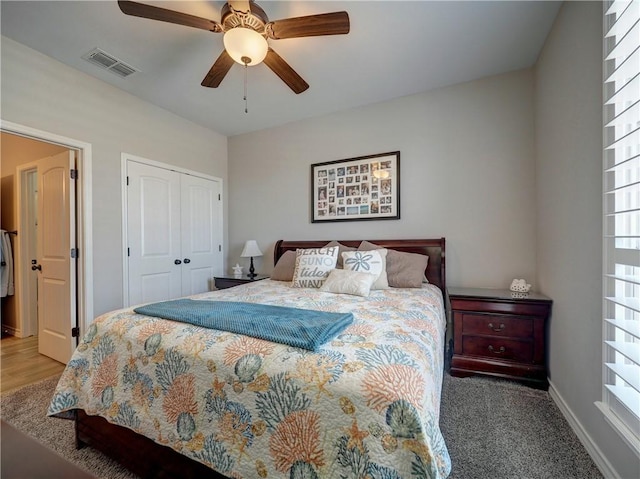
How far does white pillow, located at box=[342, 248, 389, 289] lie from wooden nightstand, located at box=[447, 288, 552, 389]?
60 cm

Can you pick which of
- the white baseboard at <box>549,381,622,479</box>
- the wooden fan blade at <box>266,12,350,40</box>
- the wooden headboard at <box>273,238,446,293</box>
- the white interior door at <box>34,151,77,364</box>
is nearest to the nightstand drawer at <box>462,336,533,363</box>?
the white baseboard at <box>549,381,622,479</box>

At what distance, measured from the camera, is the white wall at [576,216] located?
1465 millimetres

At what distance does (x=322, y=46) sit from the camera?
2.30 meters

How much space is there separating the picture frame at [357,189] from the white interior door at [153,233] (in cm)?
175

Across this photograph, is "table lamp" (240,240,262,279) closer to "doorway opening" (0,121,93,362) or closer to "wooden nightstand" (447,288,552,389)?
"doorway opening" (0,121,93,362)

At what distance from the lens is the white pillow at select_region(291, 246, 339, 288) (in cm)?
265

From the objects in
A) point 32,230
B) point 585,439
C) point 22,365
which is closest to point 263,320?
point 585,439

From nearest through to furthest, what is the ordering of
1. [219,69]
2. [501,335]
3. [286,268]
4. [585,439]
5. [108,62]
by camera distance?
1. [585,439]
2. [219,69]
3. [501,335]
4. [108,62]
5. [286,268]

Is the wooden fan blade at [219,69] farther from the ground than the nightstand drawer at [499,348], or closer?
farther from the ground

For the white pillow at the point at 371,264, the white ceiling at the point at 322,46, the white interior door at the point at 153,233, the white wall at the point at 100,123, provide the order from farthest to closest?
1. the white interior door at the point at 153,233
2. the white pillow at the point at 371,264
3. the white wall at the point at 100,123
4. the white ceiling at the point at 322,46

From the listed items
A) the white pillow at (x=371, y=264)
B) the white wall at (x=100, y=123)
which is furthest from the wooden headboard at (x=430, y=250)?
the white wall at (x=100, y=123)

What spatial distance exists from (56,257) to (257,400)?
305cm

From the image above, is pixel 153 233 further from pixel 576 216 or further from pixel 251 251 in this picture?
pixel 576 216

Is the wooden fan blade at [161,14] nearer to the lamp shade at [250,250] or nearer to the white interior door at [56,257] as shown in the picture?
the white interior door at [56,257]
